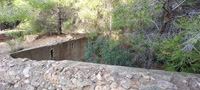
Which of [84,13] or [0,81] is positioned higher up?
[84,13]

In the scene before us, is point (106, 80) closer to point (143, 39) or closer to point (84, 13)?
point (143, 39)

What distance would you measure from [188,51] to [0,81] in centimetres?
416

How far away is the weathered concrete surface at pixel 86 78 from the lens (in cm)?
227

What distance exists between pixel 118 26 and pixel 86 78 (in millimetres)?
2469

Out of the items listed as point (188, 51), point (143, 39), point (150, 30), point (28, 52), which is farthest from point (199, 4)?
point (28, 52)

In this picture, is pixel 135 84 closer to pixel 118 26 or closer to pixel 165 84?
pixel 165 84

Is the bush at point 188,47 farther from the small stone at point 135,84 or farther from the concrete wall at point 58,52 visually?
the concrete wall at point 58,52

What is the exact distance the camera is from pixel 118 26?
4484 millimetres

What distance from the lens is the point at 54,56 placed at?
6547 millimetres

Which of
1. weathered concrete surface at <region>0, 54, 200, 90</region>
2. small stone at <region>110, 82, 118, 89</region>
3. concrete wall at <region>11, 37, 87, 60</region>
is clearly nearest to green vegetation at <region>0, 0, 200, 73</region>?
weathered concrete surface at <region>0, 54, 200, 90</region>

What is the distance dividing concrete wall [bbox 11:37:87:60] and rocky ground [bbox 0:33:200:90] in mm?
1989

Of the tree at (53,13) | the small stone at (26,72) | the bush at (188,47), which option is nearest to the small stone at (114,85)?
the bush at (188,47)

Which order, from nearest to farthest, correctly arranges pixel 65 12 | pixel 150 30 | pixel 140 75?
1. pixel 140 75
2. pixel 150 30
3. pixel 65 12

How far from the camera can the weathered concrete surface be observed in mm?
2271
